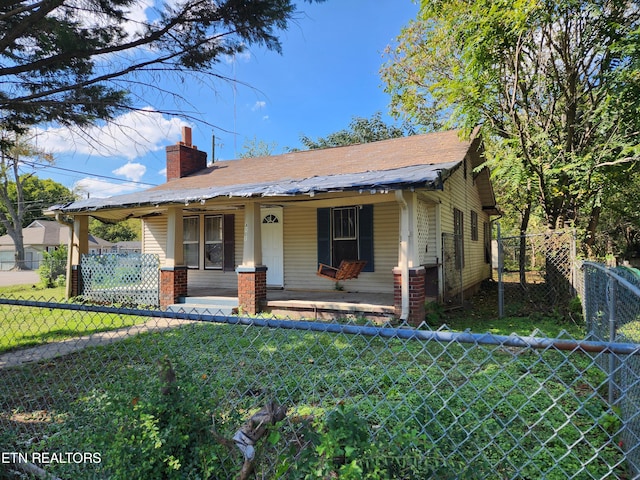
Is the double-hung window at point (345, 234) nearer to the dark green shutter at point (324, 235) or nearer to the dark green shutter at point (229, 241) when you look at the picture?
the dark green shutter at point (324, 235)

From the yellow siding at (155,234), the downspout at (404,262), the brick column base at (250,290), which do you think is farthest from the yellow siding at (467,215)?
the yellow siding at (155,234)

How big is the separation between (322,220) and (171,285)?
4186 millimetres

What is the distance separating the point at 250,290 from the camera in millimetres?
8289

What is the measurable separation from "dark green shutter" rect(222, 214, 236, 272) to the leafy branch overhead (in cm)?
782

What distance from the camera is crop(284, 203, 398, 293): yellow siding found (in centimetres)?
960

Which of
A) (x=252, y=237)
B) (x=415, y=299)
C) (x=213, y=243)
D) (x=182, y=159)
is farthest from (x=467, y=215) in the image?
(x=182, y=159)

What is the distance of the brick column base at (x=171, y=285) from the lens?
942cm

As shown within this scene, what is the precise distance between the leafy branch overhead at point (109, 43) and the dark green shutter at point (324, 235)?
21.9 ft

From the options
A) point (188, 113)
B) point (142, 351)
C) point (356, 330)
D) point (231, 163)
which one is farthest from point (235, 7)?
point (231, 163)

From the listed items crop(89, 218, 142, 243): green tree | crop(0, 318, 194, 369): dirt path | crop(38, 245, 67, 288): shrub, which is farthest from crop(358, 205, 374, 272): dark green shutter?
crop(89, 218, 142, 243): green tree

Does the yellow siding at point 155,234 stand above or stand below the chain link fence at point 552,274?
above

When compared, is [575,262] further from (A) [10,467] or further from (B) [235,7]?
(A) [10,467]

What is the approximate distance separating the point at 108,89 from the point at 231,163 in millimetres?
11415

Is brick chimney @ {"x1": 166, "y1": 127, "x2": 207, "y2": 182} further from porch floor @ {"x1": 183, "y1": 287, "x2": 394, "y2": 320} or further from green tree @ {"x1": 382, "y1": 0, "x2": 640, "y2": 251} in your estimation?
green tree @ {"x1": 382, "y1": 0, "x2": 640, "y2": 251}
